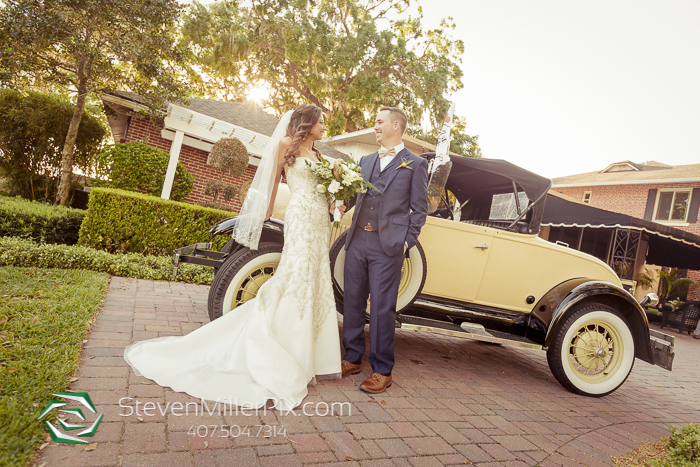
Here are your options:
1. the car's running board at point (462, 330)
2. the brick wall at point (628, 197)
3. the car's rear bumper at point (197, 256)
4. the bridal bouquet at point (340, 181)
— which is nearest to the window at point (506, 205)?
the car's running board at point (462, 330)

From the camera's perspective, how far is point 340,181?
3217mm

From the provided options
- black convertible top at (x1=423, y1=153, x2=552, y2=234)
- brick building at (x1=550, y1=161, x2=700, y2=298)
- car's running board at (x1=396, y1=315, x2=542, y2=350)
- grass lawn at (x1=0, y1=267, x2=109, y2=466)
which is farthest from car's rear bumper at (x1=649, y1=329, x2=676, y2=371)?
brick building at (x1=550, y1=161, x2=700, y2=298)

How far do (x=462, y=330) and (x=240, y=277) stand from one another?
206 cm

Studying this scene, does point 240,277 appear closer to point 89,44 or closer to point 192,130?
point 89,44

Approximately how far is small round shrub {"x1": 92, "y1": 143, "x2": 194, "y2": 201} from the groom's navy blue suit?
679 cm

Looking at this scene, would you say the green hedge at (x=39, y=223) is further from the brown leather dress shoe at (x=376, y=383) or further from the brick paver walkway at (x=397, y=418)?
the brown leather dress shoe at (x=376, y=383)

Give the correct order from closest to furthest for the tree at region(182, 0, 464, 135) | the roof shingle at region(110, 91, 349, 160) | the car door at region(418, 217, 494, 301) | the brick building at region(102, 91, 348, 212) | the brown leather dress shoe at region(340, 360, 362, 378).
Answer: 1. the brown leather dress shoe at region(340, 360, 362, 378)
2. the car door at region(418, 217, 494, 301)
3. the brick building at region(102, 91, 348, 212)
4. the roof shingle at region(110, 91, 349, 160)
5. the tree at region(182, 0, 464, 135)

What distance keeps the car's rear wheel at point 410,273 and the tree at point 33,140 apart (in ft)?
29.0

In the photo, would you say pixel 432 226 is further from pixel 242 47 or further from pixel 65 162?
pixel 242 47

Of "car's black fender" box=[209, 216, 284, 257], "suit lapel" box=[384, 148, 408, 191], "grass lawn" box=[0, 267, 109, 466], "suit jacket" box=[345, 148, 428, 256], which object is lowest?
"grass lawn" box=[0, 267, 109, 466]

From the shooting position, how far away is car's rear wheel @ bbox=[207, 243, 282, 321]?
350 cm

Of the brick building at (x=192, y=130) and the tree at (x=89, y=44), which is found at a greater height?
the tree at (x=89, y=44)

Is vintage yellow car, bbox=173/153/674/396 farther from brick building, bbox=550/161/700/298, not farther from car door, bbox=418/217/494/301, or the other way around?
brick building, bbox=550/161/700/298

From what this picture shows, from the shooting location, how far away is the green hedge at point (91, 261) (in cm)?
521
